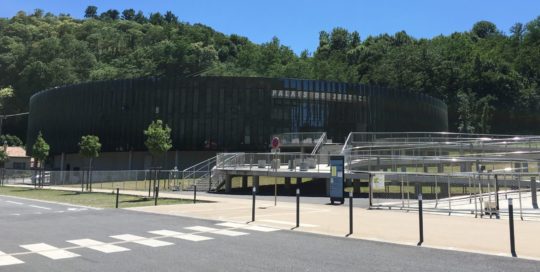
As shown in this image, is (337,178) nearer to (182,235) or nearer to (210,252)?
(182,235)

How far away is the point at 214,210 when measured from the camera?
2005cm

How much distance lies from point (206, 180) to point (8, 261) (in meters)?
28.2

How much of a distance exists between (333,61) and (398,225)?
346 feet

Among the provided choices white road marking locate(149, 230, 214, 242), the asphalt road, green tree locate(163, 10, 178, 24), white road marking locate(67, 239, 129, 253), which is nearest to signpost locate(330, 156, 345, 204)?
the asphalt road

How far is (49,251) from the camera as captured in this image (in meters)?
10.5

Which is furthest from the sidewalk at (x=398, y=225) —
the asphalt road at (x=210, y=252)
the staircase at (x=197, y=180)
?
the staircase at (x=197, y=180)

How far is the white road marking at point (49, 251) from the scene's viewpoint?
9.84m

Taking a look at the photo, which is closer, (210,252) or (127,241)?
(210,252)

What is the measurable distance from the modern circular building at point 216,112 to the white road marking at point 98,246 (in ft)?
154

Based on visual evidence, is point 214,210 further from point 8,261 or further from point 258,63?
point 258,63

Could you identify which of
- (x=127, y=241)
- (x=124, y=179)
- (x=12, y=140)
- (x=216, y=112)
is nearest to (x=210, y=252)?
(x=127, y=241)

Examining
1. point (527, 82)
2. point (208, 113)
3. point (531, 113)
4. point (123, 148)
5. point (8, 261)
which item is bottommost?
point (8, 261)

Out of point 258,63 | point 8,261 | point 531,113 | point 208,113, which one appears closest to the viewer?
point 8,261

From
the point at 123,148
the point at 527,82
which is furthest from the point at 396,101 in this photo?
the point at 527,82
